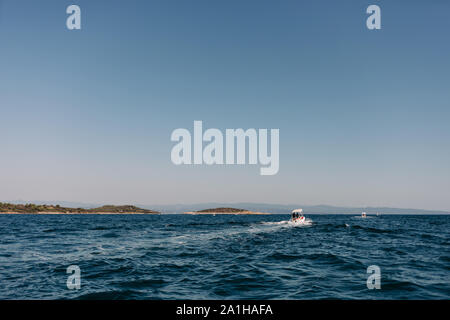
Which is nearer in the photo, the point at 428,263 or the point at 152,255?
the point at 428,263

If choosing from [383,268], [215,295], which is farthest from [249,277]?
[383,268]

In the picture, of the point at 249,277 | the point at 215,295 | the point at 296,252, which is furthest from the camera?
the point at 296,252

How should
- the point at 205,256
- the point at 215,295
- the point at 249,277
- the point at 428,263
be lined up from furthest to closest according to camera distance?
the point at 205,256, the point at 428,263, the point at 249,277, the point at 215,295

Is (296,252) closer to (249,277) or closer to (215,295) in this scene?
(249,277)

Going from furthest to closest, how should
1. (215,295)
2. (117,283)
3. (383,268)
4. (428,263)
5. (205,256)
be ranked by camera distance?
(205,256)
(428,263)
(383,268)
(117,283)
(215,295)

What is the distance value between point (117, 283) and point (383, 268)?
17.7m

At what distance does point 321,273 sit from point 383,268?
5.12 metres

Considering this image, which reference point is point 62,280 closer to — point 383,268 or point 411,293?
point 411,293
